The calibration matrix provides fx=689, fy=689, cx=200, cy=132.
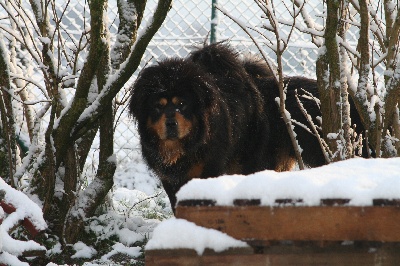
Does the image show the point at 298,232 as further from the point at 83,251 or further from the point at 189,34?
the point at 189,34

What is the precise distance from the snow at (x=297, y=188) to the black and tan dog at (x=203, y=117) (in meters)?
2.82

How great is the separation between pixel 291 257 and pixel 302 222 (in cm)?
9

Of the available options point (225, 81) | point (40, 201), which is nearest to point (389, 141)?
point (225, 81)

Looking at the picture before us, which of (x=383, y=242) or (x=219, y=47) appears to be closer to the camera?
(x=383, y=242)

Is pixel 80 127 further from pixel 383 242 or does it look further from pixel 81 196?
pixel 383 242

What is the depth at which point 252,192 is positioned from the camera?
1680 millimetres

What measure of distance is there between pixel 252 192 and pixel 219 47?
3.45 metres

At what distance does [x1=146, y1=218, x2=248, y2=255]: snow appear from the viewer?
165 centimetres

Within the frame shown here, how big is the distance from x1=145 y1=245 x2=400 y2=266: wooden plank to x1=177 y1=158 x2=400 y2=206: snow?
0.40 ft

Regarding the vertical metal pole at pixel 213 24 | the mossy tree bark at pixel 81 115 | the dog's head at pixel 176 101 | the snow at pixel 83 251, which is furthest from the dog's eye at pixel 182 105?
the vertical metal pole at pixel 213 24

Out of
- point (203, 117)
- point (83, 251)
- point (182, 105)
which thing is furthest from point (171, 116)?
point (83, 251)

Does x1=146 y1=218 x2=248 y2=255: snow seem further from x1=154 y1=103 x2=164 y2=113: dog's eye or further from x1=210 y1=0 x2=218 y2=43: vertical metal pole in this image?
x1=210 y1=0 x2=218 y2=43: vertical metal pole

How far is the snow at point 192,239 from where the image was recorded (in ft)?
5.41

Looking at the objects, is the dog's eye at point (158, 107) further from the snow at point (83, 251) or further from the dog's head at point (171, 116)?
the snow at point (83, 251)
